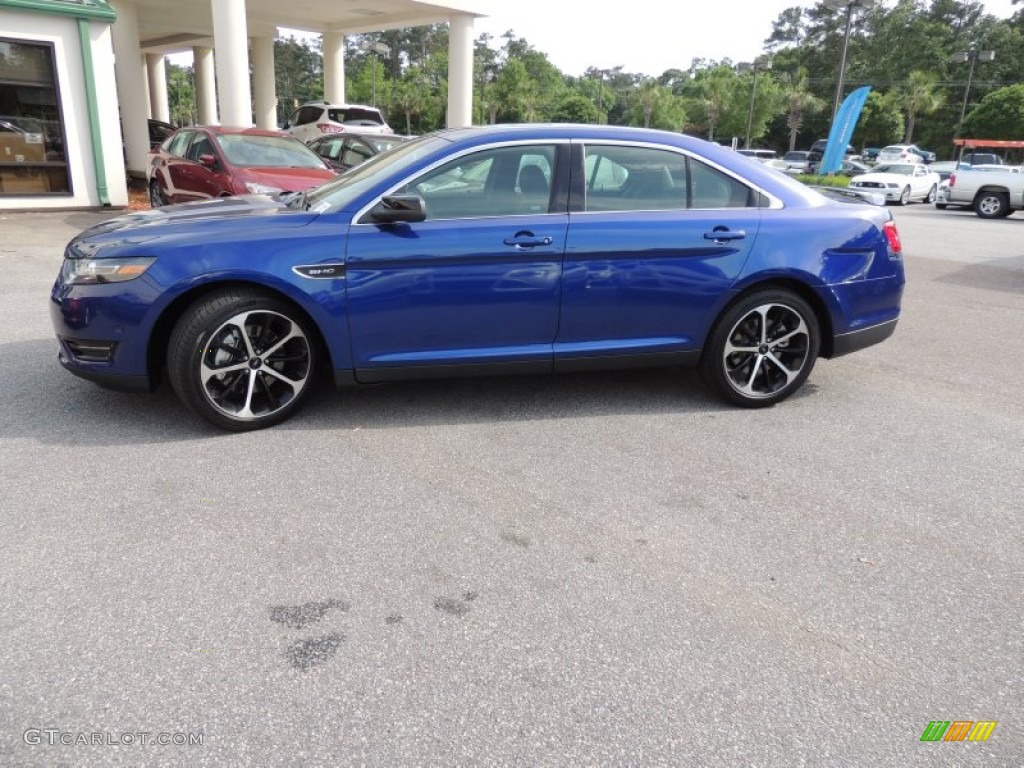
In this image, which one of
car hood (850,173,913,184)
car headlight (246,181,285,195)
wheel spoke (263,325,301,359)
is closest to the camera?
wheel spoke (263,325,301,359)

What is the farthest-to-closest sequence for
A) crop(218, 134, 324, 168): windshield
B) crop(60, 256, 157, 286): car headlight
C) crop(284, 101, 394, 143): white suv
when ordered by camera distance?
crop(284, 101, 394, 143): white suv, crop(218, 134, 324, 168): windshield, crop(60, 256, 157, 286): car headlight

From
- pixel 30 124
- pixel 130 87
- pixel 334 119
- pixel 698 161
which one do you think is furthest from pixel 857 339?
pixel 334 119

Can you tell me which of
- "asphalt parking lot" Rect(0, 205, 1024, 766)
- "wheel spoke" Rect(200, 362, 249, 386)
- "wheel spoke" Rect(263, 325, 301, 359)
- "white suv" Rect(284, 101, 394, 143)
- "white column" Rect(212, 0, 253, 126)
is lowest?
"asphalt parking lot" Rect(0, 205, 1024, 766)

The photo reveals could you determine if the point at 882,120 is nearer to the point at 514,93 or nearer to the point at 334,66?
the point at 514,93

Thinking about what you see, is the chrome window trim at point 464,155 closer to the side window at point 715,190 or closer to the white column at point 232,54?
the side window at point 715,190

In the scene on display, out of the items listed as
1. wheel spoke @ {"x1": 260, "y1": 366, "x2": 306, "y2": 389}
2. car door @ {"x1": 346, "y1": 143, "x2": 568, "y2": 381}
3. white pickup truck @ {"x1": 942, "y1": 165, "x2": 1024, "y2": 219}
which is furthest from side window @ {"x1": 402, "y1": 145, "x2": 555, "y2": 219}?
white pickup truck @ {"x1": 942, "y1": 165, "x2": 1024, "y2": 219}

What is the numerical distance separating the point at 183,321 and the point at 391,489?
57.0 inches

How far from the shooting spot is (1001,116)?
50625 millimetres

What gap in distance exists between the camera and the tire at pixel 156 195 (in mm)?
11680

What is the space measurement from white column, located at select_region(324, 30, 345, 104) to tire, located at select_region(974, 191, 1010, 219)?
18252mm

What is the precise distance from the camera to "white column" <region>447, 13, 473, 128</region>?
1933cm

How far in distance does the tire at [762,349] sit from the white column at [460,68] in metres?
16.0

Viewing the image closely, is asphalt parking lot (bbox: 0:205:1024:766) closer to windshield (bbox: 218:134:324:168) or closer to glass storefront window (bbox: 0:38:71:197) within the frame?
windshield (bbox: 218:134:324:168)

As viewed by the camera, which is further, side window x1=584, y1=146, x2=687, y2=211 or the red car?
the red car
